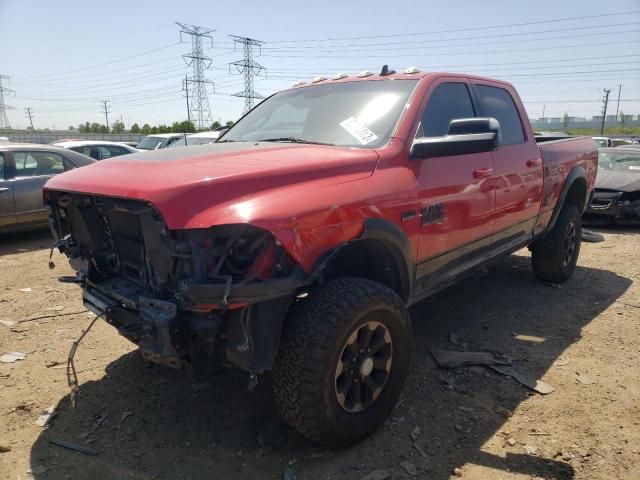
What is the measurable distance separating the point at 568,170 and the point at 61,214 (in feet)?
15.1

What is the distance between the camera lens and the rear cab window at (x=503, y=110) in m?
4.06

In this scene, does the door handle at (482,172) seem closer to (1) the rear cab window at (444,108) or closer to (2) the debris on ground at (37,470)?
(1) the rear cab window at (444,108)

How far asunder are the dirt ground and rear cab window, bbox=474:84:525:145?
5.25 ft

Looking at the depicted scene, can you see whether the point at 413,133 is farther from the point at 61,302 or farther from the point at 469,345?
the point at 61,302

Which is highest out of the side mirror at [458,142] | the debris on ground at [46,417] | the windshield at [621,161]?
the side mirror at [458,142]

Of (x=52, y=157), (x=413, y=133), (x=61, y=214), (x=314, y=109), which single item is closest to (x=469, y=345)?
(x=413, y=133)

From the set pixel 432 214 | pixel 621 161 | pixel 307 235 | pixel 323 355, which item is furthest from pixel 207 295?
pixel 621 161

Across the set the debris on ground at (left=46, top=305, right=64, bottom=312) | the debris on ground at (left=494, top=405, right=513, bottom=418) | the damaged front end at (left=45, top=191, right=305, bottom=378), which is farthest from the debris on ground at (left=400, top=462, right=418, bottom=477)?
the debris on ground at (left=46, top=305, right=64, bottom=312)

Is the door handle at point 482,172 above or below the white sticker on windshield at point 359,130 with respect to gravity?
below

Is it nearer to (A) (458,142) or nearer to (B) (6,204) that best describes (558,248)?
(A) (458,142)

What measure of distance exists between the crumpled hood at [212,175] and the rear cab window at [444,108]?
2.13ft

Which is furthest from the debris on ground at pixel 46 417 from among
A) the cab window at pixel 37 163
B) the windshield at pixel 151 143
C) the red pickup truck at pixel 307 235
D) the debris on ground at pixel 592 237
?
the windshield at pixel 151 143

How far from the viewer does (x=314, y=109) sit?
3.54 metres

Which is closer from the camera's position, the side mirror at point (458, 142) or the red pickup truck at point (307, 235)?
the red pickup truck at point (307, 235)
